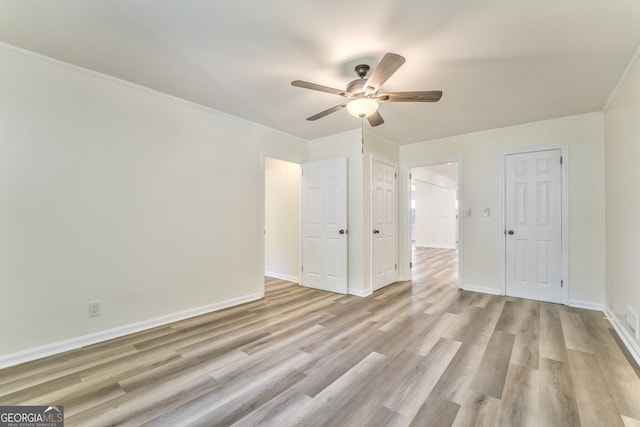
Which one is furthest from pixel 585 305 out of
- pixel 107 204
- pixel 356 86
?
pixel 107 204

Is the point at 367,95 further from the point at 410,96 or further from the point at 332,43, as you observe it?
the point at 332,43

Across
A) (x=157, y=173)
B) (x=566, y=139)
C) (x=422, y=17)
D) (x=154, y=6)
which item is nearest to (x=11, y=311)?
(x=157, y=173)

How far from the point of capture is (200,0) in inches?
67.1

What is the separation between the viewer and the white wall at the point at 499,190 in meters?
3.56

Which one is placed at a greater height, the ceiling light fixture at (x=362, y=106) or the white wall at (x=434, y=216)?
the ceiling light fixture at (x=362, y=106)

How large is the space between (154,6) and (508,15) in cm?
228

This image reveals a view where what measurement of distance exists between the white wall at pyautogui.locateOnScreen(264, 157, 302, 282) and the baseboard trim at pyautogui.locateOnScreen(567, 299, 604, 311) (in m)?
3.96

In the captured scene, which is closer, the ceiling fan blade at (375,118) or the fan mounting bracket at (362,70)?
the fan mounting bracket at (362,70)

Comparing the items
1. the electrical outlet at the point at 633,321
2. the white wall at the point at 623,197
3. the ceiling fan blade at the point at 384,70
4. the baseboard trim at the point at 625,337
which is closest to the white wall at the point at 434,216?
the white wall at the point at 623,197

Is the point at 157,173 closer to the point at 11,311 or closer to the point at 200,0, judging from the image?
the point at 11,311

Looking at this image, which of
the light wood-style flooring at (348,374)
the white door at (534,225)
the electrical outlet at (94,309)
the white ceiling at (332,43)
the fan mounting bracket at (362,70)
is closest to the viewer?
the light wood-style flooring at (348,374)

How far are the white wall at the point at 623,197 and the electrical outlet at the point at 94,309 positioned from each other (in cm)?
467

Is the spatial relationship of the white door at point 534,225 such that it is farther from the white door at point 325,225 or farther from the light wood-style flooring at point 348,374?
the white door at point 325,225

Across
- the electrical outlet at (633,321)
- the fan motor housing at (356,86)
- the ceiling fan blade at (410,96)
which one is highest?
the fan motor housing at (356,86)
